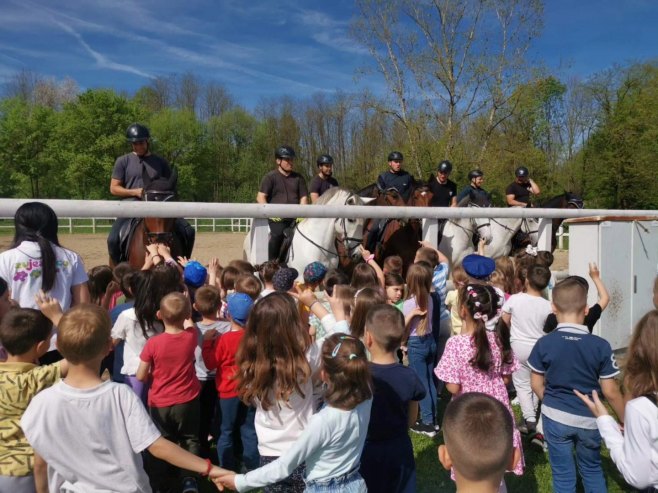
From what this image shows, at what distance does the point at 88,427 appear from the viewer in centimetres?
219

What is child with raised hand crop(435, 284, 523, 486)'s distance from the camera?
3.26 m

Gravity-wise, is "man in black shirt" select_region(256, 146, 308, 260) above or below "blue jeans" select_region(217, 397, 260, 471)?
above

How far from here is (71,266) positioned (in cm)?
319

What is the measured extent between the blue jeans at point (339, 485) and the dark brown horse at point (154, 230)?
9.68 ft

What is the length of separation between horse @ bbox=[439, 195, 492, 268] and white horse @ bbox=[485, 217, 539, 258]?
390 millimetres

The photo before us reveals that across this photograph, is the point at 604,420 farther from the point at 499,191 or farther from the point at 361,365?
the point at 499,191

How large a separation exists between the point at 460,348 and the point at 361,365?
116 centimetres

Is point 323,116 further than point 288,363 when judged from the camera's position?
Yes

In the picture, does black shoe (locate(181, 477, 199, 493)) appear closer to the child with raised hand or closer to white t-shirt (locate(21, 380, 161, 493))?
white t-shirt (locate(21, 380, 161, 493))

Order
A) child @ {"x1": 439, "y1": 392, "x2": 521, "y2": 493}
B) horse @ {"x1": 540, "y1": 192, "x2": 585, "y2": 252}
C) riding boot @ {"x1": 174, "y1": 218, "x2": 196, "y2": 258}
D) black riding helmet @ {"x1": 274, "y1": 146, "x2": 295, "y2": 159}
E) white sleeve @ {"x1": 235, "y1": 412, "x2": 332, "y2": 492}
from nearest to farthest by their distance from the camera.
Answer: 1. child @ {"x1": 439, "y1": 392, "x2": 521, "y2": 493}
2. white sleeve @ {"x1": 235, "y1": 412, "x2": 332, "y2": 492}
3. riding boot @ {"x1": 174, "y1": 218, "x2": 196, "y2": 258}
4. black riding helmet @ {"x1": 274, "y1": 146, "x2": 295, "y2": 159}
5. horse @ {"x1": 540, "y1": 192, "x2": 585, "y2": 252}

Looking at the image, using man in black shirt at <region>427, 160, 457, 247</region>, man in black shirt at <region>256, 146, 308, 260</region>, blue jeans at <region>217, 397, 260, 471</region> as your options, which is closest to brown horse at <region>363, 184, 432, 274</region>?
man in black shirt at <region>256, 146, 308, 260</region>

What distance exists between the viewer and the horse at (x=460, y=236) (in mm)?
8367

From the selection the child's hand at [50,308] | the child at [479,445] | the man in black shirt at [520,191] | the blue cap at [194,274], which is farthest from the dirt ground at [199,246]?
the child at [479,445]

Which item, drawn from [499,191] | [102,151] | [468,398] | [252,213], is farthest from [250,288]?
[102,151]
